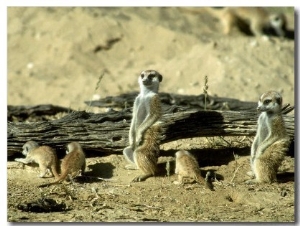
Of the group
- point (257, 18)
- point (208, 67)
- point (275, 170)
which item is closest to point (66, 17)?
point (208, 67)

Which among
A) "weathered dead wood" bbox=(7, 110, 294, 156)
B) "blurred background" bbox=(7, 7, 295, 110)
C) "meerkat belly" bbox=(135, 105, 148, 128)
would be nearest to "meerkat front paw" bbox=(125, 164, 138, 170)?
"weathered dead wood" bbox=(7, 110, 294, 156)

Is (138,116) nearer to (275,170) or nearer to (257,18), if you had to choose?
(275,170)

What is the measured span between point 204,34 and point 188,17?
1.46 ft

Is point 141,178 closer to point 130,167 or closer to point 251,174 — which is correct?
point 130,167

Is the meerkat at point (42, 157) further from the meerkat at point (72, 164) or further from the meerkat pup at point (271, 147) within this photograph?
the meerkat pup at point (271, 147)

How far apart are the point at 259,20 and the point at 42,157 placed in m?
7.07

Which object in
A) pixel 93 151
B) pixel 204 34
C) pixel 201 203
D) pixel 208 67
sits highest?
pixel 204 34

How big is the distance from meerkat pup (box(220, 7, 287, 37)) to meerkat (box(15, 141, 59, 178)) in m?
6.60

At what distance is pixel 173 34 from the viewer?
11.3 meters

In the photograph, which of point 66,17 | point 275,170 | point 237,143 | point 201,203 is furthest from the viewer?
point 66,17

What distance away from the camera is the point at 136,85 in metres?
10.1

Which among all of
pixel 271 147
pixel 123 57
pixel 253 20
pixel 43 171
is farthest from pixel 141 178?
pixel 253 20

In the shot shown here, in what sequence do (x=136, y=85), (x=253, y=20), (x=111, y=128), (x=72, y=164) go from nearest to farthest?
(x=72, y=164) → (x=111, y=128) → (x=136, y=85) → (x=253, y=20)

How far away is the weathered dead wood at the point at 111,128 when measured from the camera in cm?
685
